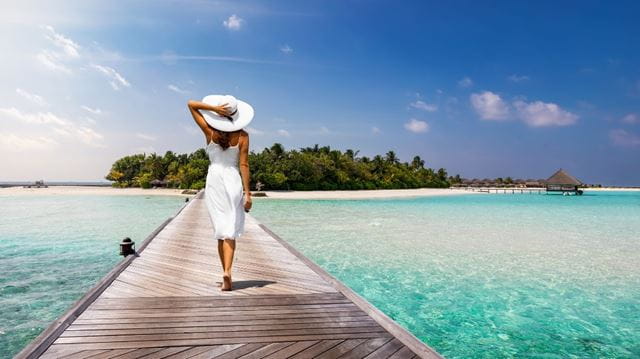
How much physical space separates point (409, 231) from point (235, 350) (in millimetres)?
15198

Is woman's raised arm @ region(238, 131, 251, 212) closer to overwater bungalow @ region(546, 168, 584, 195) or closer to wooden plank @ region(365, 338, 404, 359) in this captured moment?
wooden plank @ region(365, 338, 404, 359)

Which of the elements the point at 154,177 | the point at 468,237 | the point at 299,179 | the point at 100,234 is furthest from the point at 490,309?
the point at 154,177

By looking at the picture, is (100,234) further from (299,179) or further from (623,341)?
(299,179)

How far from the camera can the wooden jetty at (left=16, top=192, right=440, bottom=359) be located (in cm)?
308

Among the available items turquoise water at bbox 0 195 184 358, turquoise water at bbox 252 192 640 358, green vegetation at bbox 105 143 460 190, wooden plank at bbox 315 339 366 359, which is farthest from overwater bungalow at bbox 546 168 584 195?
wooden plank at bbox 315 339 366 359

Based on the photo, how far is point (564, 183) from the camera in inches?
2901

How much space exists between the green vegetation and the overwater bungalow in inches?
1145

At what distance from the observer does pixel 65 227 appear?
1772cm

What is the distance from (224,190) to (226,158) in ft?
1.28

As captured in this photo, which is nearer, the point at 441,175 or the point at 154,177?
the point at 154,177

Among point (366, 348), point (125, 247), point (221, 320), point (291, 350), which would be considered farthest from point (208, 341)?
point (125, 247)

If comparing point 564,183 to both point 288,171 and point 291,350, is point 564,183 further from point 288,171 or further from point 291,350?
point 291,350

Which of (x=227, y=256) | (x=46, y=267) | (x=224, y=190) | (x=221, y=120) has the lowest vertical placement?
(x=46, y=267)

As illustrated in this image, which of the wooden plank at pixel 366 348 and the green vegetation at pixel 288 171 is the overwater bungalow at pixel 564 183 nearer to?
the green vegetation at pixel 288 171
